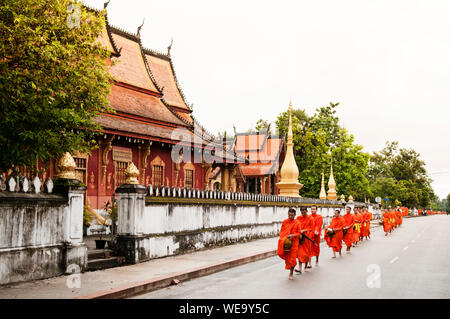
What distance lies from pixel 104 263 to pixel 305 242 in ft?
15.1

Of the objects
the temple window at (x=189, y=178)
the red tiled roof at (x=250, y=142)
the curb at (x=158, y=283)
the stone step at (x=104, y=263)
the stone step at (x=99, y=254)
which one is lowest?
the curb at (x=158, y=283)

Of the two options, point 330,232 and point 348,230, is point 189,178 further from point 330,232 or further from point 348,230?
point 330,232

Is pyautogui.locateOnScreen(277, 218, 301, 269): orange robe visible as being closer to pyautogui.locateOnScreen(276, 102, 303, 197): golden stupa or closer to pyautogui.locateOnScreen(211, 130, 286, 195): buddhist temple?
pyautogui.locateOnScreen(276, 102, 303, 197): golden stupa

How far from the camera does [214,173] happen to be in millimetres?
40625

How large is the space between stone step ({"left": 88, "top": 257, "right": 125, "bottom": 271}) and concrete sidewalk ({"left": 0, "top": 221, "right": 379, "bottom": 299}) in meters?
0.25

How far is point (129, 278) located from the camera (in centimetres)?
938

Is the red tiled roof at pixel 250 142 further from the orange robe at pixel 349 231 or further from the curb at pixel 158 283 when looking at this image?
the curb at pixel 158 283

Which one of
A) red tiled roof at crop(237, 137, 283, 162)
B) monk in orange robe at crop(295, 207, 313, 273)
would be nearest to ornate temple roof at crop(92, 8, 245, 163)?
monk in orange robe at crop(295, 207, 313, 273)

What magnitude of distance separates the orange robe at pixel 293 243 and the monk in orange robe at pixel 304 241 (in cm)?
26

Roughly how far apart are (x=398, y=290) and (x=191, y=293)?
12.4 feet

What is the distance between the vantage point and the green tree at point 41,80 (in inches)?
380

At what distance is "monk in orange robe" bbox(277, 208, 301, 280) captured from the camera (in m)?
10.3

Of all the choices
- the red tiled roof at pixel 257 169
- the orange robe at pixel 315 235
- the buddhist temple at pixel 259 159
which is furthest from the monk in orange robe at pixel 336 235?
the red tiled roof at pixel 257 169
